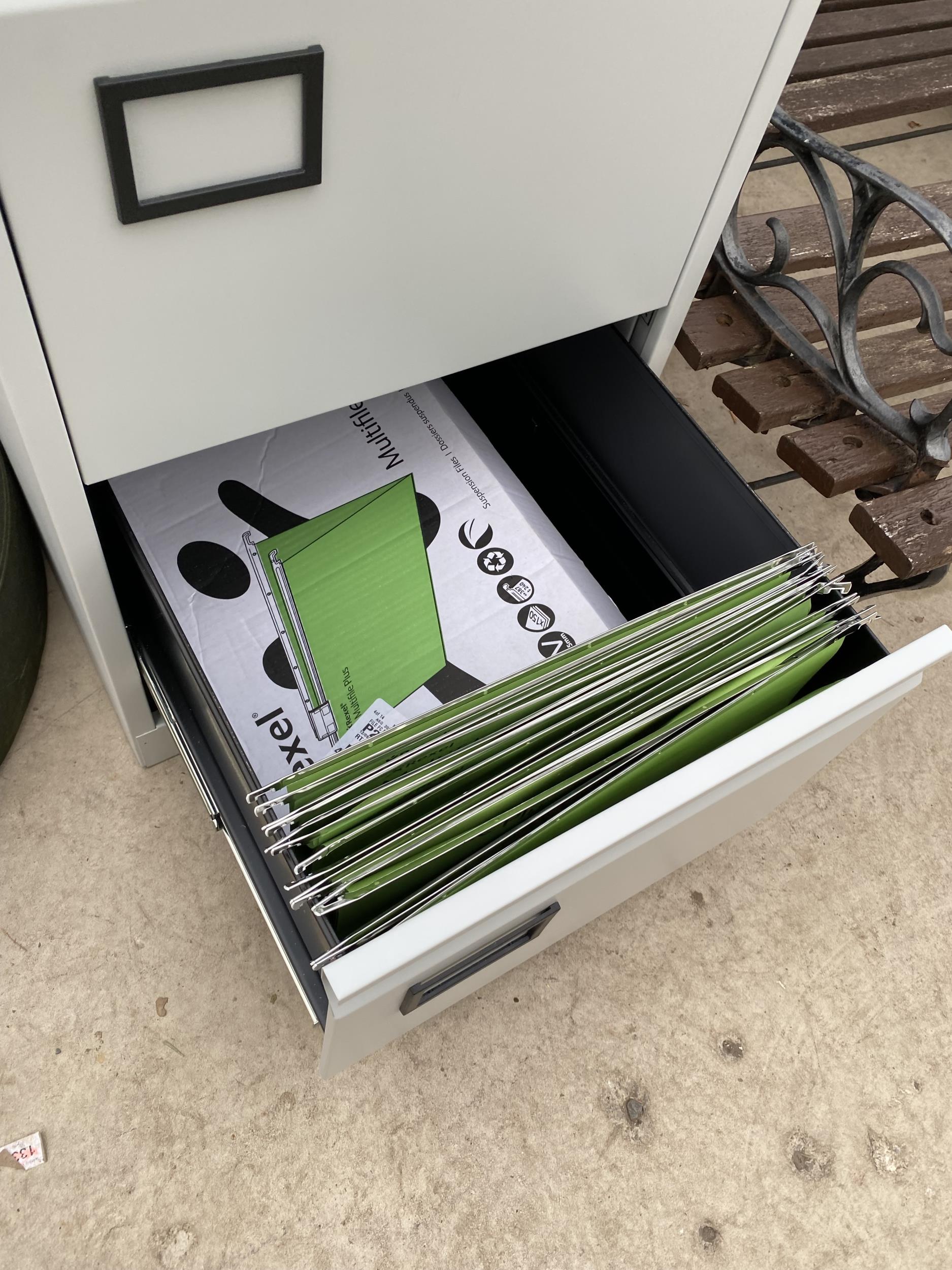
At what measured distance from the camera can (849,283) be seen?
3.02 ft

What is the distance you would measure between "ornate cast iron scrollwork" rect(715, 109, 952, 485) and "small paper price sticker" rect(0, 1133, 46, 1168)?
3.40ft

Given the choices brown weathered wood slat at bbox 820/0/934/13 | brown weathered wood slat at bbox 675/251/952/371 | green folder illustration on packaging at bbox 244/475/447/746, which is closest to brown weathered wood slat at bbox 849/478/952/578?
brown weathered wood slat at bbox 675/251/952/371

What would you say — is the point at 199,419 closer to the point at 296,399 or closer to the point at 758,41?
the point at 296,399

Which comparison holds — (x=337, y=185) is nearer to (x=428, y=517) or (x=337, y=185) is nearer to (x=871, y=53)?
(x=428, y=517)

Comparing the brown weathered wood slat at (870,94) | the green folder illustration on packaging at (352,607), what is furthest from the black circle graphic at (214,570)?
the brown weathered wood slat at (870,94)

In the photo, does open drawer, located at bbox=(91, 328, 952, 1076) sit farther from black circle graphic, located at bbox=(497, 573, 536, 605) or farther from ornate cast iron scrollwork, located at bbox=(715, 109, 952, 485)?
ornate cast iron scrollwork, located at bbox=(715, 109, 952, 485)

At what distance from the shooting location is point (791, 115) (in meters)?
1.10

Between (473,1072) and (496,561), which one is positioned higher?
(496,561)

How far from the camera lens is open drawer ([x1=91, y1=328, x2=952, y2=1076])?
0.51m

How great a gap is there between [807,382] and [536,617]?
0.42 m

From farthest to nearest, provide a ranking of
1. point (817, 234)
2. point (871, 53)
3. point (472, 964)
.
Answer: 1. point (871, 53)
2. point (817, 234)
3. point (472, 964)

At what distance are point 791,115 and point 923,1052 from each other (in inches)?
41.3

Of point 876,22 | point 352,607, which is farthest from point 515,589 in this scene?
point 876,22

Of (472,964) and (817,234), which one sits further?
(817,234)
